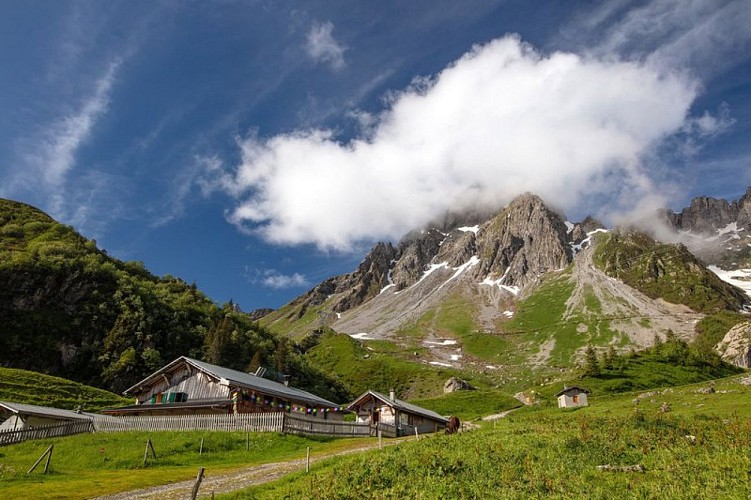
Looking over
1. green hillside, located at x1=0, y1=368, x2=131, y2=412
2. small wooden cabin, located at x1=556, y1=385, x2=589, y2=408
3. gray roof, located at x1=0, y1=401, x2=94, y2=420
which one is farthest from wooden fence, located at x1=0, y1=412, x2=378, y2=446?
small wooden cabin, located at x1=556, y1=385, x2=589, y2=408

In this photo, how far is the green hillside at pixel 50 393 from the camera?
2303 inches

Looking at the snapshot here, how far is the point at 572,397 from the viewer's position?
73.8m

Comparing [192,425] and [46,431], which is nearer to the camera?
[46,431]

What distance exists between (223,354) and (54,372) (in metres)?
30.4

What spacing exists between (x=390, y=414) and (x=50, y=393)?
45864mm

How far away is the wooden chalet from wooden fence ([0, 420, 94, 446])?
8444 millimetres

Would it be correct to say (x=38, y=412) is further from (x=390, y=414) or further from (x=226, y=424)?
(x=390, y=414)

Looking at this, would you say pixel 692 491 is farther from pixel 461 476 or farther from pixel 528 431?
pixel 528 431

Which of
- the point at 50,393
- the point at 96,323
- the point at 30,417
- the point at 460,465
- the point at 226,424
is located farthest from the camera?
the point at 96,323

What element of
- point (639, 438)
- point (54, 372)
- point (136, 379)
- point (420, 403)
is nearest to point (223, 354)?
point (136, 379)

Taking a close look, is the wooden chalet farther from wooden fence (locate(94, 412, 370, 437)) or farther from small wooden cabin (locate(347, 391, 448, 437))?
small wooden cabin (locate(347, 391, 448, 437))

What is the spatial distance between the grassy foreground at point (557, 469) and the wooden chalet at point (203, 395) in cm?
2674

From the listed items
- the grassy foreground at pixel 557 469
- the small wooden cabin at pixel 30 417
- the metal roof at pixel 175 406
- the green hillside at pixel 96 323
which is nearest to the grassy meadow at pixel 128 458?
the small wooden cabin at pixel 30 417

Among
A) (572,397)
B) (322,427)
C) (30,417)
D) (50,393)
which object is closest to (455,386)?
(572,397)
